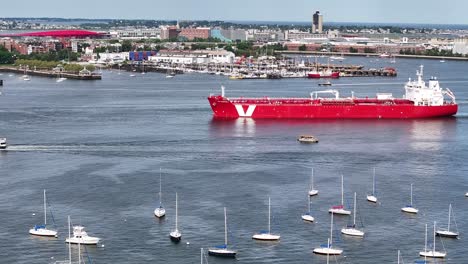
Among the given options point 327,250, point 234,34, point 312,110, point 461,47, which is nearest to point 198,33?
point 234,34

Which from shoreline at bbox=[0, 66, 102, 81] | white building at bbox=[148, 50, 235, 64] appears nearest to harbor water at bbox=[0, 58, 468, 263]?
shoreline at bbox=[0, 66, 102, 81]

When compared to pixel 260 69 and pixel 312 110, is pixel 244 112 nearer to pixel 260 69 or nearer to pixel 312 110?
pixel 312 110

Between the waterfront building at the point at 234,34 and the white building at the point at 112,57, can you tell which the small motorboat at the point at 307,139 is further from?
the waterfront building at the point at 234,34

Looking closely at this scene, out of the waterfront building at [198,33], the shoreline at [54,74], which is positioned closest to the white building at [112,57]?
the shoreline at [54,74]

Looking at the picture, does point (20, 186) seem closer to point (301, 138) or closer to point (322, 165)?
point (322, 165)

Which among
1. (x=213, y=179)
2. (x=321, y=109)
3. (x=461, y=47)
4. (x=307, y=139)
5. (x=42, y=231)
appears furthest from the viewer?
(x=461, y=47)
